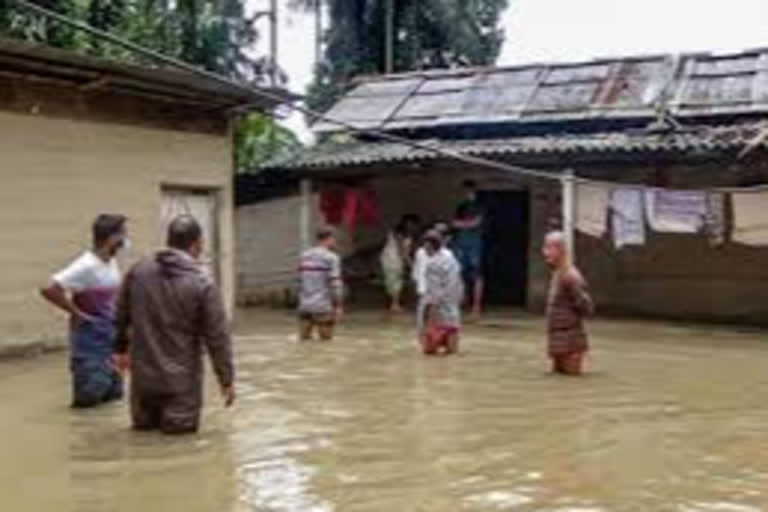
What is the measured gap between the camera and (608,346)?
52.2 ft

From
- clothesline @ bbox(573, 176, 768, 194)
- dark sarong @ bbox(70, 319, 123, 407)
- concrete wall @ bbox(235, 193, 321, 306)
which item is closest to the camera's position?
dark sarong @ bbox(70, 319, 123, 407)

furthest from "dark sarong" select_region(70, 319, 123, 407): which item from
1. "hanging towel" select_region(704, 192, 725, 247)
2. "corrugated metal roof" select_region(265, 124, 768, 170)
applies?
"hanging towel" select_region(704, 192, 725, 247)

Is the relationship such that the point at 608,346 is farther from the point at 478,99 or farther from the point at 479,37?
the point at 479,37

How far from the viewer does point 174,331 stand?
8617 millimetres

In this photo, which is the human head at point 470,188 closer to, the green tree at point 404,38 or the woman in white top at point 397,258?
the woman in white top at point 397,258

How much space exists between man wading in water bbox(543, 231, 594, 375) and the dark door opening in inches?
362

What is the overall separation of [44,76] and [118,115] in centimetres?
151

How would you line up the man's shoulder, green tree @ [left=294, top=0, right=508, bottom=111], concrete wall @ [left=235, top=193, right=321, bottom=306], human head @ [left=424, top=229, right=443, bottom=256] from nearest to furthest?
the man's shoulder < human head @ [left=424, top=229, right=443, bottom=256] < concrete wall @ [left=235, top=193, right=321, bottom=306] < green tree @ [left=294, top=0, right=508, bottom=111]

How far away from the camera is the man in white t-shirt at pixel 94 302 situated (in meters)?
9.80

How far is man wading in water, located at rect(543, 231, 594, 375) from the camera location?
1220 cm

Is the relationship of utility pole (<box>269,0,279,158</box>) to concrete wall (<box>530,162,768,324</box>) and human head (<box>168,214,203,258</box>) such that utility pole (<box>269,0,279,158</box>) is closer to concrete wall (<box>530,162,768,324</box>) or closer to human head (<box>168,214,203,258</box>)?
concrete wall (<box>530,162,768,324</box>)

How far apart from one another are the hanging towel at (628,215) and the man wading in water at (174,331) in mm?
10750

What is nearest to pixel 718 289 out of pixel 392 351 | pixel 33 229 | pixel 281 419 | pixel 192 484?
pixel 392 351

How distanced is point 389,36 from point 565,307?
18.3 meters
